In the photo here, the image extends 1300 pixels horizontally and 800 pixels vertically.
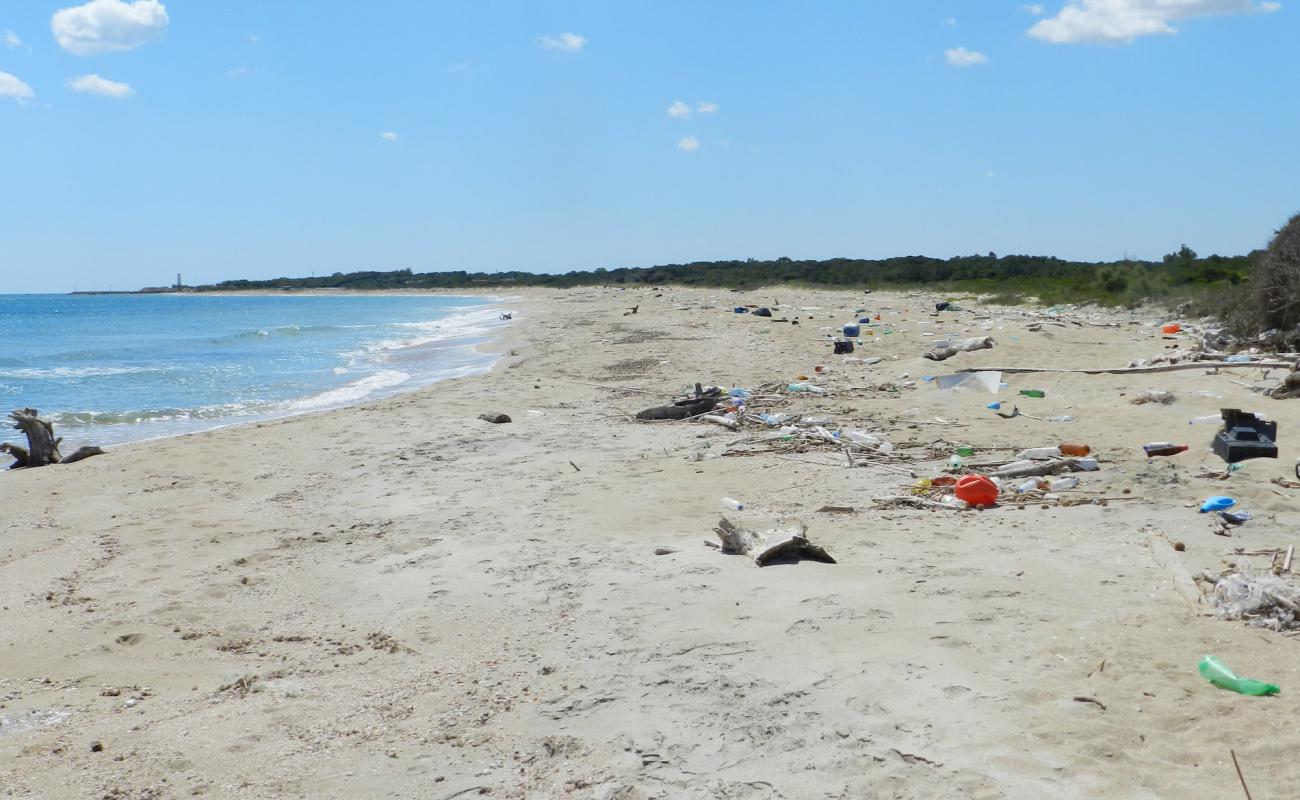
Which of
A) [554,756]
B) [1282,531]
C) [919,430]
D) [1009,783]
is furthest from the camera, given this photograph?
[919,430]

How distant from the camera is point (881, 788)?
302 centimetres

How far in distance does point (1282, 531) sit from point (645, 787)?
405 centimetres

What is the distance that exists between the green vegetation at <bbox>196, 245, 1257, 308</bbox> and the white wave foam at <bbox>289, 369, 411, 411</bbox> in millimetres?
14455

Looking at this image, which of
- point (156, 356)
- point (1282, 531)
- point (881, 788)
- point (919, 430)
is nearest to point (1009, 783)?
point (881, 788)

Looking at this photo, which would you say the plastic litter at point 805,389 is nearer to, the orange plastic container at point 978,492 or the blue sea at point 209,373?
the orange plastic container at point 978,492

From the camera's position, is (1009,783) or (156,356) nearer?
(1009,783)

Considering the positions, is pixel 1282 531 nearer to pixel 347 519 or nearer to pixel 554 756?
pixel 554 756

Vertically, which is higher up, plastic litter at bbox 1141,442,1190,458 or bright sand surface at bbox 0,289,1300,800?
plastic litter at bbox 1141,442,1190,458

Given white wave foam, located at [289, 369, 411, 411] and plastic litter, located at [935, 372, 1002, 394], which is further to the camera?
white wave foam, located at [289, 369, 411, 411]

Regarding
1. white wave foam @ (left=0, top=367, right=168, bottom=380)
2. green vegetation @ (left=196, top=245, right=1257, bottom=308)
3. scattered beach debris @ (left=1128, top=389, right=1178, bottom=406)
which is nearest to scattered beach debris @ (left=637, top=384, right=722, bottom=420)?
scattered beach debris @ (left=1128, top=389, right=1178, bottom=406)

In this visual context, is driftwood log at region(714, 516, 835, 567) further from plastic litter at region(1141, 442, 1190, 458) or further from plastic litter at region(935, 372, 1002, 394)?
plastic litter at region(935, 372, 1002, 394)

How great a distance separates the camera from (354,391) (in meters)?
17.0

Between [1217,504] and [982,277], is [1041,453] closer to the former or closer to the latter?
[1217,504]

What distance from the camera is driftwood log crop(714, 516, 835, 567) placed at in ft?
17.4
